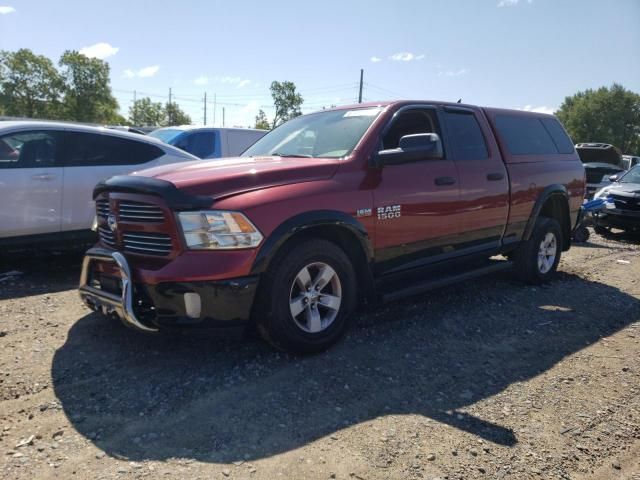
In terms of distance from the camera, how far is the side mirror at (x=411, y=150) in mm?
3939

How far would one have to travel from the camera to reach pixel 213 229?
10.7ft

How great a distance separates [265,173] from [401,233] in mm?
1337

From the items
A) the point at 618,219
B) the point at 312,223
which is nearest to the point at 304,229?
the point at 312,223

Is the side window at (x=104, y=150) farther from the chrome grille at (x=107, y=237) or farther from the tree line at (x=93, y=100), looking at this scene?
the tree line at (x=93, y=100)

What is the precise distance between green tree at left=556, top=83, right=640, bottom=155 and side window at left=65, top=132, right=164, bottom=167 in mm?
71447

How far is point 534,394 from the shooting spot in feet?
11.2

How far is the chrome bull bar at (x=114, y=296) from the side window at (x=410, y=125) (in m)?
2.30

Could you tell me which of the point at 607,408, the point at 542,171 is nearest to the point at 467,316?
the point at 607,408

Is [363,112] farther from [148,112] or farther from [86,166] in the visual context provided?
[148,112]

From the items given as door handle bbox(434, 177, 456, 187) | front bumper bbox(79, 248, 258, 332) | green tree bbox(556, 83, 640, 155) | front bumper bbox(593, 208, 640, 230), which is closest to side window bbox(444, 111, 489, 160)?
door handle bbox(434, 177, 456, 187)

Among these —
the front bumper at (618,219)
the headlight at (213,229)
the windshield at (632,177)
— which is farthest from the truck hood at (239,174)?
the windshield at (632,177)

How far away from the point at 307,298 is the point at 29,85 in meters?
77.0

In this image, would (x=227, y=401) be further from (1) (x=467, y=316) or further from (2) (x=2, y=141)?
(2) (x=2, y=141)

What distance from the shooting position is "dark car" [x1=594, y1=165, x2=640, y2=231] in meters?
10.1
